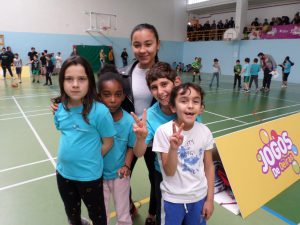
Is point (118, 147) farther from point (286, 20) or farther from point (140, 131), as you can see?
point (286, 20)

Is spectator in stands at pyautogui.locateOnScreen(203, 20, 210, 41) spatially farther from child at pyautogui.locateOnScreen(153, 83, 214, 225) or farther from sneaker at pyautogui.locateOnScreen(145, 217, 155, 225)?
child at pyautogui.locateOnScreen(153, 83, 214, 225)

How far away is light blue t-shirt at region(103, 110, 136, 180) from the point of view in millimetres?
1899

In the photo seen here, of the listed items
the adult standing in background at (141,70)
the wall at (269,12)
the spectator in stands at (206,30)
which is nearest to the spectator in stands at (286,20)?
the wall at (269,12)

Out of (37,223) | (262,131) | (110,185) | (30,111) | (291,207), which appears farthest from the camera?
(30,111)

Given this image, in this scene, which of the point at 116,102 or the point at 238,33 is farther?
the point at 238,33

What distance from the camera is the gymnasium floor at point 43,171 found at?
266 centimetres

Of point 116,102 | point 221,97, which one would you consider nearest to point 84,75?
point 116,102

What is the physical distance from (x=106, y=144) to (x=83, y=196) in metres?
0.43

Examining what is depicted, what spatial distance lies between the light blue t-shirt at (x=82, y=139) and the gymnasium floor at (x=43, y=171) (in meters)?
1.18

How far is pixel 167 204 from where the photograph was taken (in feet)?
5.65

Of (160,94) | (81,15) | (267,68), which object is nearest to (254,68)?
(267,68)

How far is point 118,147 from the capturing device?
192cm

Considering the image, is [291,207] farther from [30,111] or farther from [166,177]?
[30,111]

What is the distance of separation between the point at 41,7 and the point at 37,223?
1770 centimetres
